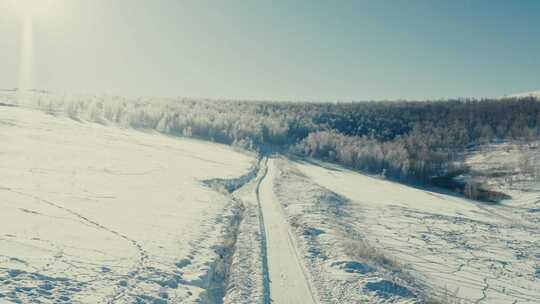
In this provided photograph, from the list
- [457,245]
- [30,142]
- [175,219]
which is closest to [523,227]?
[457,245]

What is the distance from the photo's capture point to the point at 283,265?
16.1 m

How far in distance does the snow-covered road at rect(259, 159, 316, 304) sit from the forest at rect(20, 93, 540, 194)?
46.2 m

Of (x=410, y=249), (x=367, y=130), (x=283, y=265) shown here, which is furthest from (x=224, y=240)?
(x=367, y=130)

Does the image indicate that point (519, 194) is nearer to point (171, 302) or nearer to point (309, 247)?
point (309, 247)

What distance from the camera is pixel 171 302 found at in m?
11.8

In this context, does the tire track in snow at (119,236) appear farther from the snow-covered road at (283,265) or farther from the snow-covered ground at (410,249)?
the snow-covered ground at (410,249)

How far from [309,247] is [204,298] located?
747 centimetres

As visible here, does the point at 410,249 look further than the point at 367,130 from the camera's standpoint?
No

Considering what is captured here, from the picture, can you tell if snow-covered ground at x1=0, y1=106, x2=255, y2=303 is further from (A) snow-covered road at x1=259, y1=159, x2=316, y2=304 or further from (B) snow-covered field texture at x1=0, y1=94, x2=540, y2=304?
(A) snow-covered road at x1=259, y1=159, x2=316, y2=304

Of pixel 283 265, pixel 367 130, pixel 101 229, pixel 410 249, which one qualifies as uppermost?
pixel 367 130

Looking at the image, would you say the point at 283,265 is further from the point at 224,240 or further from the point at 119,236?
the point at 119,236

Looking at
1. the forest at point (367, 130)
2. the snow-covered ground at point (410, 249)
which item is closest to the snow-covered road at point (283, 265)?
the snow-covered ground at point (410, 249)

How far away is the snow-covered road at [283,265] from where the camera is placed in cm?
1321

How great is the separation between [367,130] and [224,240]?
91559 millimetres
